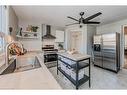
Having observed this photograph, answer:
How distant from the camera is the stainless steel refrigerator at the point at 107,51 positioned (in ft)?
13.6

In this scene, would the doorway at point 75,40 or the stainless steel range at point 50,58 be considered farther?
the doorway at point 75,40

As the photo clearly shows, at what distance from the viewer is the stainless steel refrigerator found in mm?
4145

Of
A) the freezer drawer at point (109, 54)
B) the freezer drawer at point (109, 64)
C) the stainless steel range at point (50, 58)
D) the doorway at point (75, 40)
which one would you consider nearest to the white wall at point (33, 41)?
the stainless steel range at point (50, 58)

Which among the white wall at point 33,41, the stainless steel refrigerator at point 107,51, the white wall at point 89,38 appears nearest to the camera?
the stainless steel refrigerator at point 107,51

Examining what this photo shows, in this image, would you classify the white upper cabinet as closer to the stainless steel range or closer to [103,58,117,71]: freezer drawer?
the stainless steel range

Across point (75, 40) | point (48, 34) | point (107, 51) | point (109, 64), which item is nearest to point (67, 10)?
point (48, 34)

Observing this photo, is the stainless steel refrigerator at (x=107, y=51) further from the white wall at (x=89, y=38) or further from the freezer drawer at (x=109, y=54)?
the white wall at (x=89, y=38)

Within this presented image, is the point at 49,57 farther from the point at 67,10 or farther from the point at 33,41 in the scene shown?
the point at 67,10

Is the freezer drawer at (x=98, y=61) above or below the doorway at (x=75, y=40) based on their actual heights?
below

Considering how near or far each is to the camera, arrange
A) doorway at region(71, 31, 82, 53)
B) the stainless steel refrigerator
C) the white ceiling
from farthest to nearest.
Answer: doorway at region(71, 31, 82, 53) < the stainless steel refrigerator < the white ceiling

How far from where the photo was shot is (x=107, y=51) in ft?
14.6

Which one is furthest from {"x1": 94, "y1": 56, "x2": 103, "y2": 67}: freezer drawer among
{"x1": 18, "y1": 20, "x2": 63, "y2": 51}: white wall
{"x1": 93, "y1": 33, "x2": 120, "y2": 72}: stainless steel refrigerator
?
{"x1": 18, "y1": 20, "x2": 63, "y2": 51}: white wall
